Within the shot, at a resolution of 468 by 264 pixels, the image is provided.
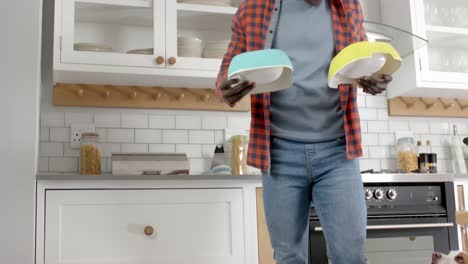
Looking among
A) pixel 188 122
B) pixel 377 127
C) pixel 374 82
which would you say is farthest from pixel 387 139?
pixel 374 82

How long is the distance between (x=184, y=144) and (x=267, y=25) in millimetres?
1484

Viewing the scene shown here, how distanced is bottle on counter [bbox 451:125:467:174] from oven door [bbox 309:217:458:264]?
0.85 m

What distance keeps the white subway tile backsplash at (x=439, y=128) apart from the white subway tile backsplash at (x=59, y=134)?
219 cm

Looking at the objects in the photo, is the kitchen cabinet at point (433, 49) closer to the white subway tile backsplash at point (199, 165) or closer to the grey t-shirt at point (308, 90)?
the white subway tile backsplash at point (199, 165)

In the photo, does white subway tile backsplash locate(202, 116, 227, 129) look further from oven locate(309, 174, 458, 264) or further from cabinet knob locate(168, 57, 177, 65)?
oven locate(309, 174, 458, 264)

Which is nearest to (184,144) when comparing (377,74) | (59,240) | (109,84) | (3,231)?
(109,84)

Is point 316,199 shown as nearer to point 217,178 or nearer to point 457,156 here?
point 217,178

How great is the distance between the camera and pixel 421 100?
11.4ft

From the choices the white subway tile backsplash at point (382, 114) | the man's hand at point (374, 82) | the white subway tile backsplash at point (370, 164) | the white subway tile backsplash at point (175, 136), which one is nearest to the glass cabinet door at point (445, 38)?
the white subway tile backsplash at point (382, 114)

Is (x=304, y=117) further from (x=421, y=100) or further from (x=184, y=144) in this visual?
(x=421, y=100)

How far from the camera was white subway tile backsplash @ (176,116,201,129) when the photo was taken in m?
3.05

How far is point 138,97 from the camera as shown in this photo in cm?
298

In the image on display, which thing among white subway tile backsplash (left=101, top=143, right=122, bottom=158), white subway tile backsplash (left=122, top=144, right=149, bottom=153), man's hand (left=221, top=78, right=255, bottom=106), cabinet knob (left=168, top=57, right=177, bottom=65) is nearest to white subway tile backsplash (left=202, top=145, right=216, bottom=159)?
white subway tile backsplash (left=122, top=144, right=149, bottom=153)

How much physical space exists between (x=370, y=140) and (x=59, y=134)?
1.79 m
